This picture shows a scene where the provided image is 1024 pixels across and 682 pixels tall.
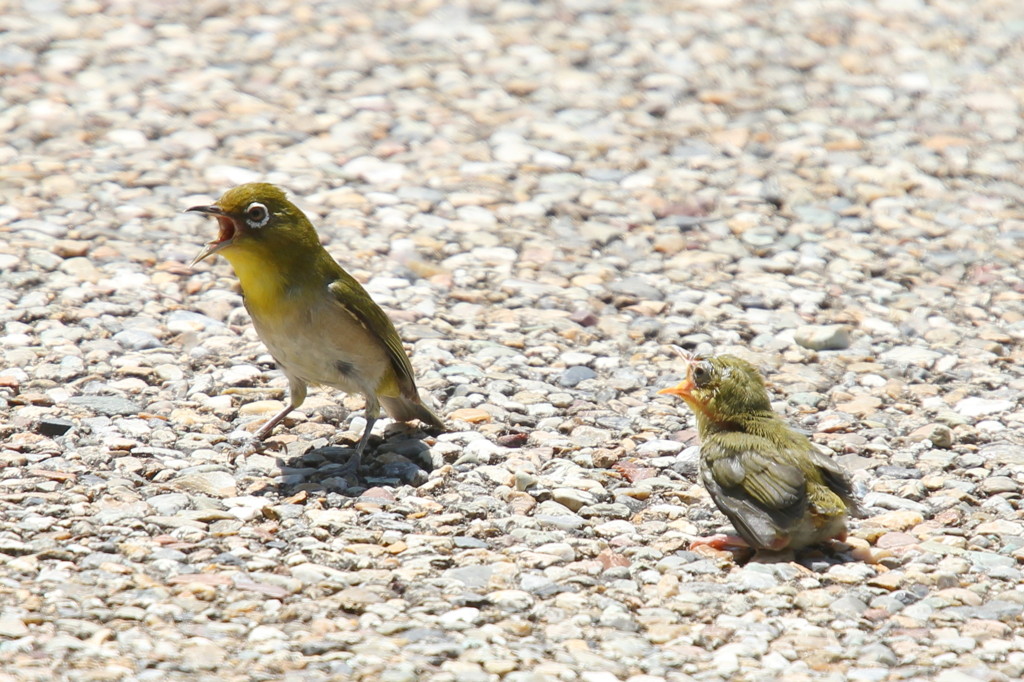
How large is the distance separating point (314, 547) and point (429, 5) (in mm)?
8772

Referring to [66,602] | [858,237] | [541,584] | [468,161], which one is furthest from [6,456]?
[858,237]

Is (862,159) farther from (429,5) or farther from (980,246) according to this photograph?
(429,5)

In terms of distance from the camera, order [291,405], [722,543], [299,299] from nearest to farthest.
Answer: [722,543] → [299,299] → [291,405]

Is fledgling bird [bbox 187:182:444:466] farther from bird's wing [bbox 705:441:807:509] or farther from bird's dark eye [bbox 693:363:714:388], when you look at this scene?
bird's wing [bbox 705:441:807:509]

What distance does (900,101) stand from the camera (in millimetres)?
12578

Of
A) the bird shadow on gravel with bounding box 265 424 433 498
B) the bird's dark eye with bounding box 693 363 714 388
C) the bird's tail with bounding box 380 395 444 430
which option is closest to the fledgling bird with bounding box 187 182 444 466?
the bird shadow on gravel with bounding box 265 424 433 498

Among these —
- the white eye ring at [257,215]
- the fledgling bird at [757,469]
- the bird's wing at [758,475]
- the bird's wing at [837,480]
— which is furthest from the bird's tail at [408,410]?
the bird's wing at [837,480]

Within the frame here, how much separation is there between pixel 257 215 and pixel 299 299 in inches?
18.9

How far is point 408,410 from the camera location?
755 cm

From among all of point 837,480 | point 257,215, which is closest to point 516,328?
point 257,215

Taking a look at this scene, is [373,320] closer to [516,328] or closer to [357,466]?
[357,466]

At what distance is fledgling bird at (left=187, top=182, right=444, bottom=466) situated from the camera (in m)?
7.01

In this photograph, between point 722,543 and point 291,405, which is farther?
point 291,405

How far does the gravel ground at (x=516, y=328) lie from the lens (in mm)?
5629
